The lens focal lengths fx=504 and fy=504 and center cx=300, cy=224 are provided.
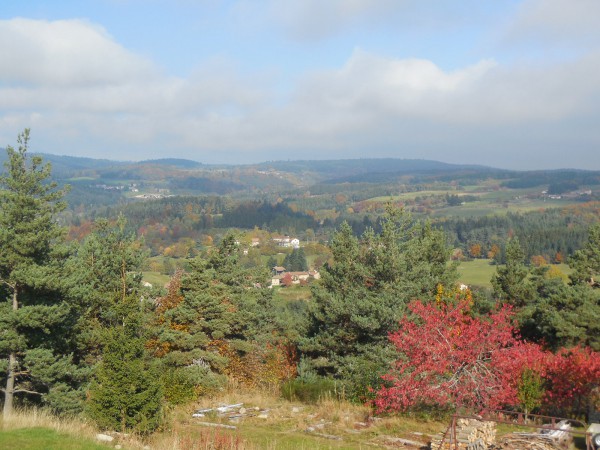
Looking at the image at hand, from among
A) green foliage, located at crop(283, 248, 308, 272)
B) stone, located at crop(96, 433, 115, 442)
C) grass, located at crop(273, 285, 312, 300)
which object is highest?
stone, located at crop(96, 433, 115, 442)

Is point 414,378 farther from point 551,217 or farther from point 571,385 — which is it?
point 551,217

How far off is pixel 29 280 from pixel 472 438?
476 inches

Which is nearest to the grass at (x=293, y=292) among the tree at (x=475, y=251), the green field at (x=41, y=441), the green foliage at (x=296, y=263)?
the green foliage at (x=296, y=263)

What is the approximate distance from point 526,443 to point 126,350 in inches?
348

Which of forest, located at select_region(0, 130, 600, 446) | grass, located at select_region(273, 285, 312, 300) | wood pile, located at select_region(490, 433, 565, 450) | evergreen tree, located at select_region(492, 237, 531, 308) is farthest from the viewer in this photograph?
grass, located at select_region(273, 285, 312, 300)

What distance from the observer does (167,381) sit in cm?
1612

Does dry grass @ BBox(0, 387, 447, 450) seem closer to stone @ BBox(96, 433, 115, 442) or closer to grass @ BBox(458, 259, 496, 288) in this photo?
stone @ BBox(96, 433, 115, 442)

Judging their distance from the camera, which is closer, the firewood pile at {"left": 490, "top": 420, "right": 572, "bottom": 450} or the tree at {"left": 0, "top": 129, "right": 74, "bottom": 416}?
the firewood pile at {"left": 490, "top": 420, "right": 572, "bottom": 450}

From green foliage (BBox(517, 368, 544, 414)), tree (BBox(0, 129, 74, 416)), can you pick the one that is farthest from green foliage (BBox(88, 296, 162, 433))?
green foliage (BBox(517, 368, 544, 414))

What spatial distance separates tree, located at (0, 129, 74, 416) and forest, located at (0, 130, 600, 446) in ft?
0.16

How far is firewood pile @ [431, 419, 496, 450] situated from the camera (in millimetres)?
10633

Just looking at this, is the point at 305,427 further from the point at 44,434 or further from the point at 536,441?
the point at 44,434

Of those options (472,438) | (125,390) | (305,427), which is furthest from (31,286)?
(472,438)

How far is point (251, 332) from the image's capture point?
28.3 meters
